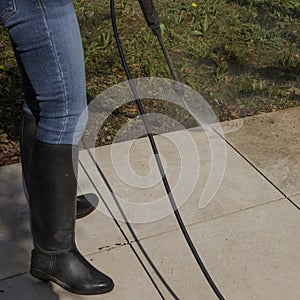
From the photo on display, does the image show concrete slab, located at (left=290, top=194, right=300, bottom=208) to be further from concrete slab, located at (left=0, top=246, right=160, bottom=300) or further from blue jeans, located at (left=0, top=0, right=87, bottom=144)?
blue jeans, located at (left=0, top=0, right=87, bottom=144)

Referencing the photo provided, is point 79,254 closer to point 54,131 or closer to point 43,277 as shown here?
point 43,277

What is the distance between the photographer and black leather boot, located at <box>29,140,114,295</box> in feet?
8.25

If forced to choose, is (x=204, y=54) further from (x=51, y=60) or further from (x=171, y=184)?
(x=51, y=60)

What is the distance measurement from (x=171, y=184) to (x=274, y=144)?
741 mm

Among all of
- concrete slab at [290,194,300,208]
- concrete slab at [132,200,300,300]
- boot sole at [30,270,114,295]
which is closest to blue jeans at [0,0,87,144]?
boot sole at [30,270,114,295]

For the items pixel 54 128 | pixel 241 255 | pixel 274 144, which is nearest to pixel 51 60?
pixel 54 128

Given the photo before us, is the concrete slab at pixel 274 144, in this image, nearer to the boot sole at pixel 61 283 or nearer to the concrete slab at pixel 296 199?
the concrete slab at pixel 296 199

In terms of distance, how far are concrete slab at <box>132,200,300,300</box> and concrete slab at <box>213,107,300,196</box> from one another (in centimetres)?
27

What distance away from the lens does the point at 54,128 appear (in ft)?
7.99

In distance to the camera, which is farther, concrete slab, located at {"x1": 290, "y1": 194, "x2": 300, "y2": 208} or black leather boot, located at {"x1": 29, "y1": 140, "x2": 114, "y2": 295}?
concrete slab, located at {"x1": 290, "y1": 194, "x2": 300, "y2": 208}

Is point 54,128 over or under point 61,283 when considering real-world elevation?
over

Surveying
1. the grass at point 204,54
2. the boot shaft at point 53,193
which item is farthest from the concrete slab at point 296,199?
the boot shaft at point 53,193

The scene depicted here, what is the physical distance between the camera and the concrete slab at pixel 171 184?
3215mm

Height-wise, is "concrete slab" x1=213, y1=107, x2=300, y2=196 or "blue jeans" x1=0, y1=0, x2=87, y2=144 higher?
"blue jeans" x1=0, y1=0, x2=87, y2=144
